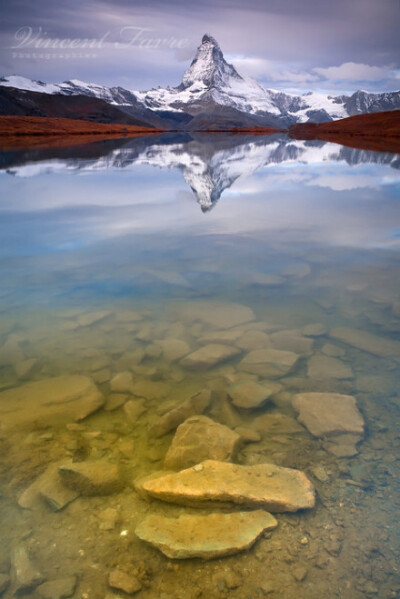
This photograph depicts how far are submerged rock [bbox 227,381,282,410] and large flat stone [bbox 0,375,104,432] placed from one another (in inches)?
65.5

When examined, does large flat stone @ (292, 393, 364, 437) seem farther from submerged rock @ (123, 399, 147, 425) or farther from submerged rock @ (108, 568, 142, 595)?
submerged rock @ (108, 568, 142, 595)

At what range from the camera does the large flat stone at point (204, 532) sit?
322cm

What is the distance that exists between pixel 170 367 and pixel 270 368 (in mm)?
1391

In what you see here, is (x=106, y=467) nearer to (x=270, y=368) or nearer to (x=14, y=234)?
(x=270, y=368)

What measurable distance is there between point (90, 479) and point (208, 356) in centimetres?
253

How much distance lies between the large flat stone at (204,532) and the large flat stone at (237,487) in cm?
12

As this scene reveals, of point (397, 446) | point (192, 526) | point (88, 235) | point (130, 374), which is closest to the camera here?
point (192, 526)

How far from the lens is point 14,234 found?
1209 cm

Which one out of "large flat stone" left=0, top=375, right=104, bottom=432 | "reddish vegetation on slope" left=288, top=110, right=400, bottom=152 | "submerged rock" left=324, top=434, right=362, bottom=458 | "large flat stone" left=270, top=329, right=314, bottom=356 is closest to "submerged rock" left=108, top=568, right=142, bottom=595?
"large flat stone" left=0, top=375, right=104, bottom=432

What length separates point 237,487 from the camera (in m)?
3.67

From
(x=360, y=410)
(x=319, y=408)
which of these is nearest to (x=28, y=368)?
(x=319, y=408)

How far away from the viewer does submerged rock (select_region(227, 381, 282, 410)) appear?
5066mm

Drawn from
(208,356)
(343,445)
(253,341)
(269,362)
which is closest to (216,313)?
(253,341)

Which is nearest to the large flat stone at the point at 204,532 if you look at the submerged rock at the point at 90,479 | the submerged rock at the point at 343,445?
the submerged rock at the point at 90,479
